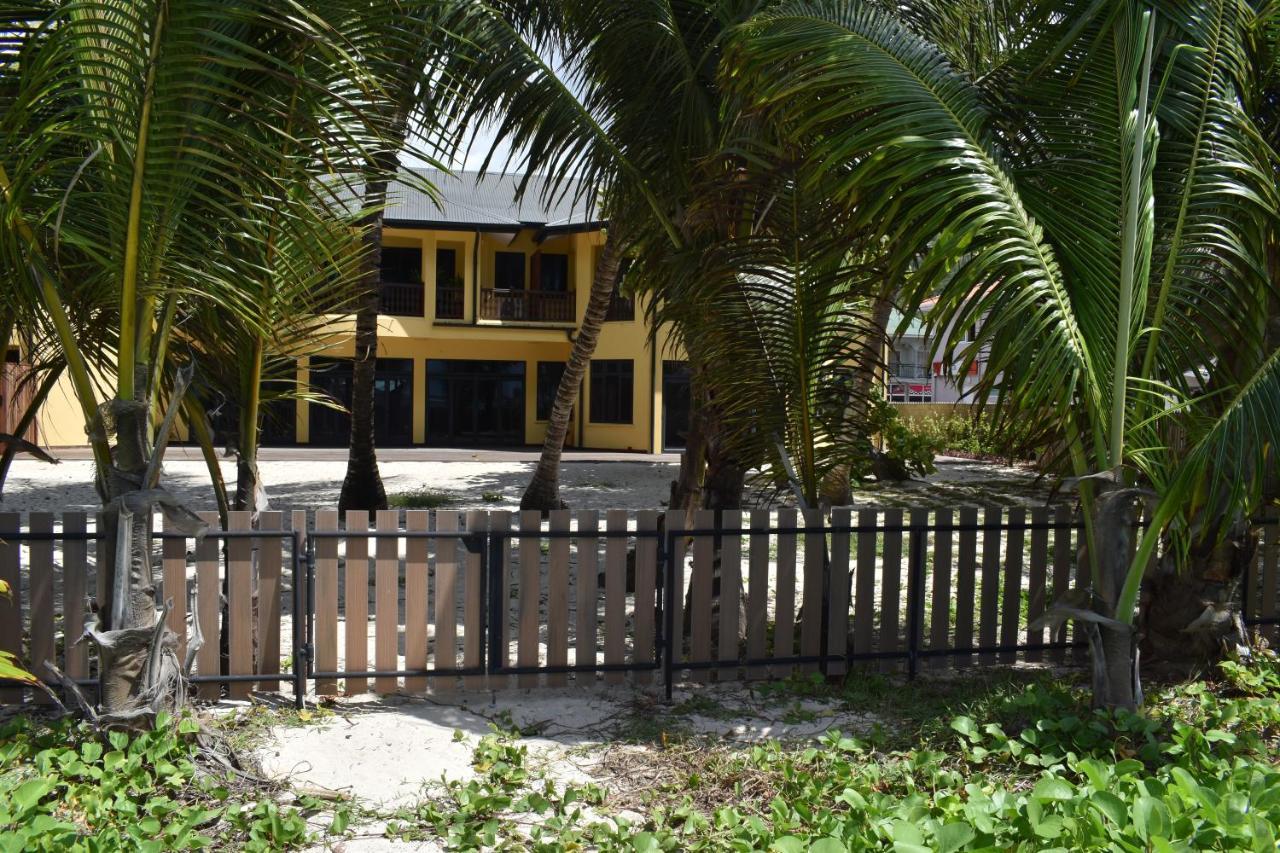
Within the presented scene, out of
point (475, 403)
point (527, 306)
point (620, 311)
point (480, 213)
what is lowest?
point (475, 403)

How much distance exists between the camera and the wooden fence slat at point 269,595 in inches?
209

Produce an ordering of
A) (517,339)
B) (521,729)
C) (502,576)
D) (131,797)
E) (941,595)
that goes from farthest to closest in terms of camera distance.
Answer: (517,339), (941,595), (502,576), (521,729), (131,797)

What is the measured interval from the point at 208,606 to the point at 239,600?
0.15 m

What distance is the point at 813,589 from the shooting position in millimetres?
6023

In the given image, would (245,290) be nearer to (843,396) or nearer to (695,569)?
(695,569)

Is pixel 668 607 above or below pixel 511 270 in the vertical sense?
below

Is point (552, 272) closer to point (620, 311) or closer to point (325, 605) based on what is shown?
point (620, 311)

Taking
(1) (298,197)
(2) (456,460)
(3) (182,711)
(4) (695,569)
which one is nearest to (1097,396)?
(4) (695,569)

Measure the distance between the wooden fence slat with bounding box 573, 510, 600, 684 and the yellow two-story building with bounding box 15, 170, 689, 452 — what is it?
66.2 ft

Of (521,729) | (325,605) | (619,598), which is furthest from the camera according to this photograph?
(619,598)

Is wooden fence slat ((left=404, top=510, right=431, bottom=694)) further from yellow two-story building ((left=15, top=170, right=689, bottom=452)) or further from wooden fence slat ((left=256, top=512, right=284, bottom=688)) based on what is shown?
yellow two-story building ((left=15, top=170, right=689, bottom=452))

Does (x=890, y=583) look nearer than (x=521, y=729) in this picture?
No

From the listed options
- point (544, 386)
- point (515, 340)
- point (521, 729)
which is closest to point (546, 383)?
point (544, 386)

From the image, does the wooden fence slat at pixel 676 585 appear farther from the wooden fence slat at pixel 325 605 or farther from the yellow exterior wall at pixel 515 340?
the yellow exterior wall at pixel 515 340
